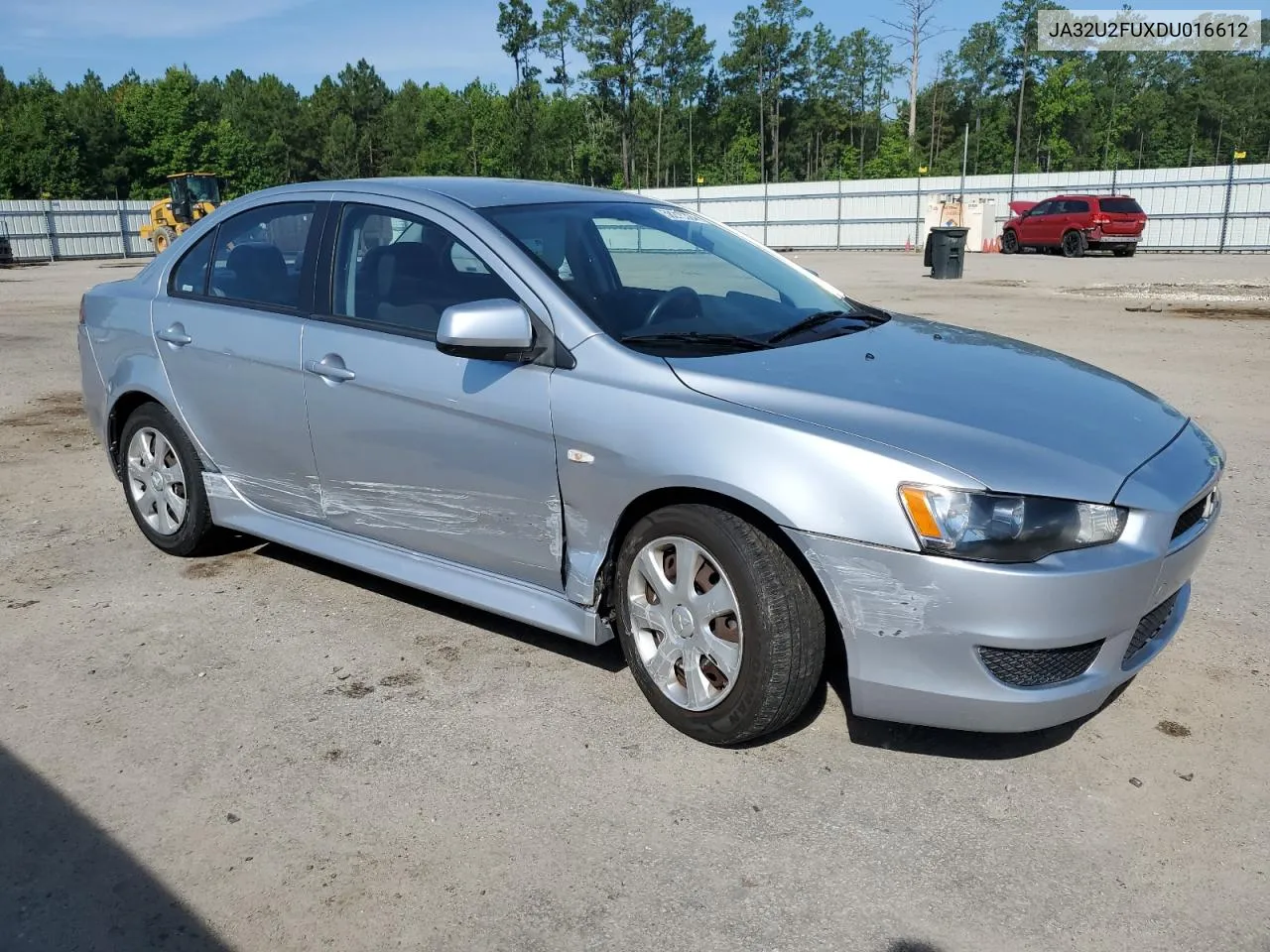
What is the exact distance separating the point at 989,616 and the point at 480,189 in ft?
8.40

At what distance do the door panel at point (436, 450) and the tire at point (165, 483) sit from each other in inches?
37.8

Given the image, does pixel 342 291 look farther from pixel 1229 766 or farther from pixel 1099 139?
pixel 1099 139

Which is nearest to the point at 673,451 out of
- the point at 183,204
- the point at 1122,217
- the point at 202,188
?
the point at 1122,217

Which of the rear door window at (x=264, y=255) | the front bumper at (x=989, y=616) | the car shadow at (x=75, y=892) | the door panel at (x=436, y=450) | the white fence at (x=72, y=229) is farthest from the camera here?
the white fence at (x=72, y=229)

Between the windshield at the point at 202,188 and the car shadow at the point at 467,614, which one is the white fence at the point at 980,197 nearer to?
the windshield at the point at 202,188

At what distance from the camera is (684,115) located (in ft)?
306

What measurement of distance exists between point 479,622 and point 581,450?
3.99ft

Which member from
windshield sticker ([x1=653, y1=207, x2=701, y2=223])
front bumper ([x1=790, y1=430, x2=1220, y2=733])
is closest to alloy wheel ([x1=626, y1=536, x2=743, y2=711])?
front bumper ([x1=790, y1=430, x2=1220, y2=733])

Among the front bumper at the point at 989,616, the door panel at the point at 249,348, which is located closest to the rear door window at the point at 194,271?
the door panel at the point at 249,348

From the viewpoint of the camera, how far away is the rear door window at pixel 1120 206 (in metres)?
28.5

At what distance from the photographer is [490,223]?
372 centimetres

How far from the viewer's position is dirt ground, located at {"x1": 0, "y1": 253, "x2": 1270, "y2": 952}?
8.04ft

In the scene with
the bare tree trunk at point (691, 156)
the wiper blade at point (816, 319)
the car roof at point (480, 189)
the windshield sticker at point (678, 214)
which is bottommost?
the wiper blade at point (816, 319)

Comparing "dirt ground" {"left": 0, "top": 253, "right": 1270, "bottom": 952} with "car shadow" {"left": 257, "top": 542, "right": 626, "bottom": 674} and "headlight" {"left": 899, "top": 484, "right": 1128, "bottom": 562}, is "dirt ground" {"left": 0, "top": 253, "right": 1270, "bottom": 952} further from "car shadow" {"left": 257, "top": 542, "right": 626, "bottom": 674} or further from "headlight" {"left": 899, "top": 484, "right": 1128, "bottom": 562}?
"headlight" {"left": 899, "top": 484, "right": 1128, "bottom": 562}
